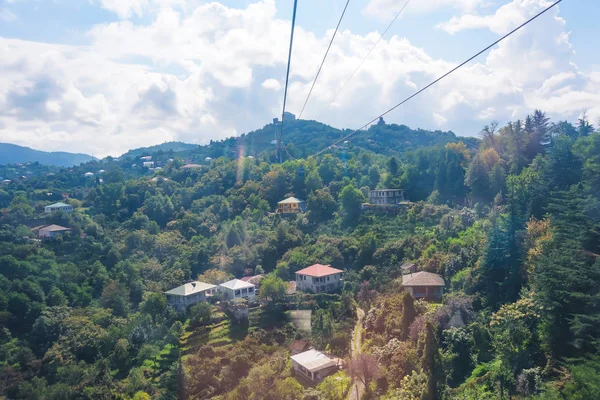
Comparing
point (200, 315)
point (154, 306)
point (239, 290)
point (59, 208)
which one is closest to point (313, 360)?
point (200, 315)

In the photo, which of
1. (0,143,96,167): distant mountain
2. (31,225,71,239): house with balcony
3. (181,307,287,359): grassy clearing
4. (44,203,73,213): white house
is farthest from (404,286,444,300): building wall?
(0,143,96,167): distant mountain

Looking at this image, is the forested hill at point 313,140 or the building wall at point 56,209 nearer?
the building wall at point 56,209

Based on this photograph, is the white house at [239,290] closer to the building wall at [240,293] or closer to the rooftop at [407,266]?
the building wall at [240,293]

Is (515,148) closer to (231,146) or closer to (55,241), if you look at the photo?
(55,241)

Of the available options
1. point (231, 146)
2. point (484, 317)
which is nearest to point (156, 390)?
point (484, 317)

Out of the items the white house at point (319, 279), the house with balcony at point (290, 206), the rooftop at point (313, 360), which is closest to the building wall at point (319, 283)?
the white house at point (319, 279)
